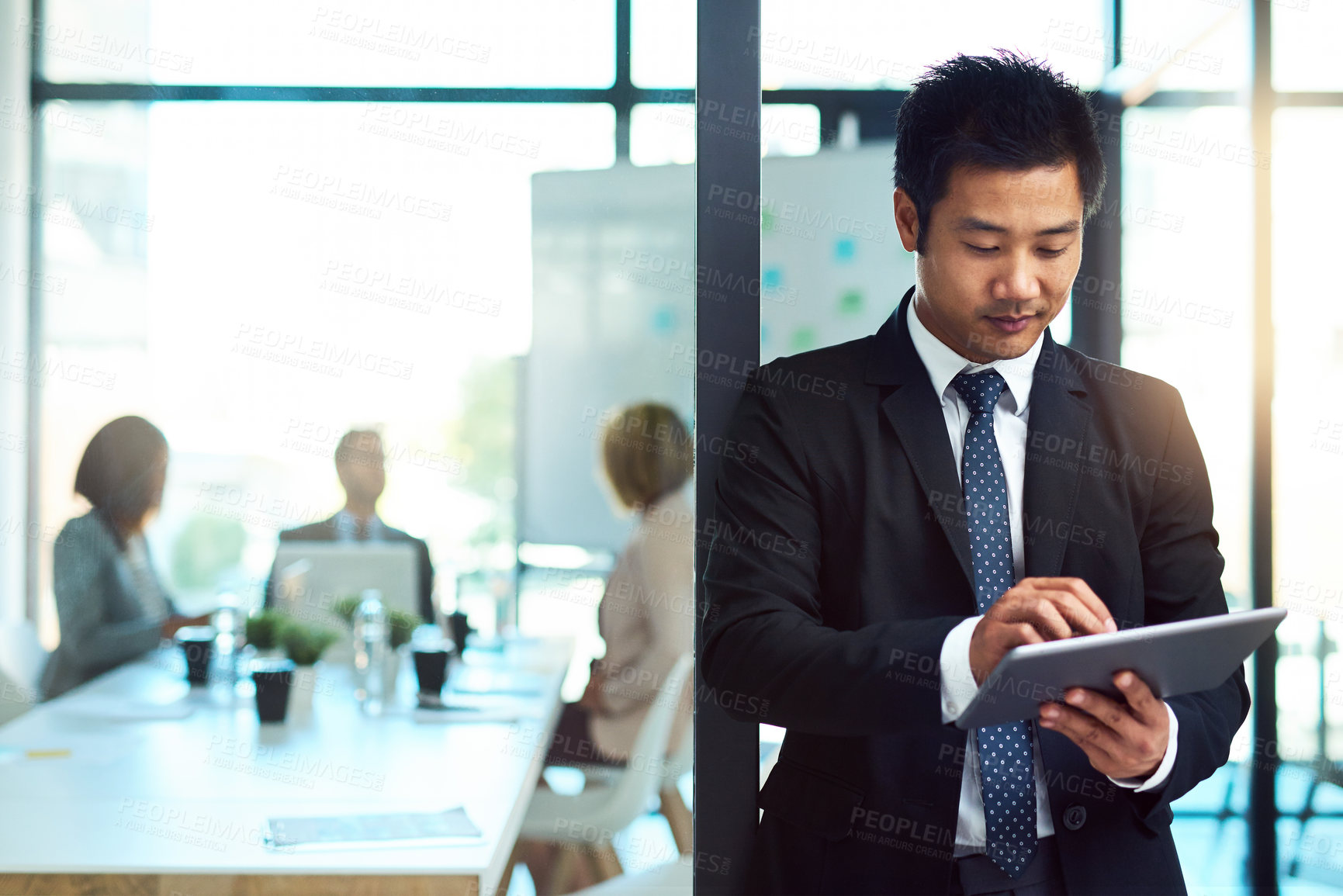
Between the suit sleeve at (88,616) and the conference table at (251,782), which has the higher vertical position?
the suit sleeve at (88,616)

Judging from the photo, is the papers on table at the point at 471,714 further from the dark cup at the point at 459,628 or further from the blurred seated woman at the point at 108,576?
the blurred seated woman at the point at 108,576

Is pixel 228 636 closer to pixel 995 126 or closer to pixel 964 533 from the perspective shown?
pixel 964 533

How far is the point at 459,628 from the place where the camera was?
10.5ft

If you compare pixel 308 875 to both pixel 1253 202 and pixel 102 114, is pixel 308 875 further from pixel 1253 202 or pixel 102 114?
pixel 102 114

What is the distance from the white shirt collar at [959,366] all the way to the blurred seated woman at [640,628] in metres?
1.28

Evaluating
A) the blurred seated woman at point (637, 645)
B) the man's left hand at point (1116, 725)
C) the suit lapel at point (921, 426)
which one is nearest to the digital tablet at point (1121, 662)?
the man's left hand at point (1116, 725)

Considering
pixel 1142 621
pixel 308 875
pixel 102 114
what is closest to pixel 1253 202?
pixel 1142 621

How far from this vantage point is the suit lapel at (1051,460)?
1254 millimetres

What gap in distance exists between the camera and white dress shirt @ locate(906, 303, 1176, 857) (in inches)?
47.9

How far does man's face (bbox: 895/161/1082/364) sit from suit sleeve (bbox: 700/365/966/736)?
247mm

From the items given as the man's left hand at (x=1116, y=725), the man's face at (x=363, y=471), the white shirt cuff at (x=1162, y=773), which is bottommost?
the white shirt cuff at (x=1162, y=773)

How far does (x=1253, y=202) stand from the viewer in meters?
1.68

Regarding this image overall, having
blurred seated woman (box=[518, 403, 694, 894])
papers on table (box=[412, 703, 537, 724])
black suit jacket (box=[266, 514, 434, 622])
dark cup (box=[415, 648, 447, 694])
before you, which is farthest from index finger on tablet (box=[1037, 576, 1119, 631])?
black suit jacket (box=[266, 514, 434, 622])

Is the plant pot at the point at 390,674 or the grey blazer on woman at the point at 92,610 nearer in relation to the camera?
the plant pot at the point at 390,674
